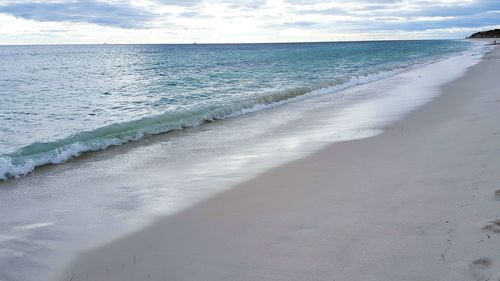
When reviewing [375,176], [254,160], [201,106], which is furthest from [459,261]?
[201,106]

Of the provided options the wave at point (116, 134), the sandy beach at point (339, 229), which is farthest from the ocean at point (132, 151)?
the sandy beach at point (339, 229)

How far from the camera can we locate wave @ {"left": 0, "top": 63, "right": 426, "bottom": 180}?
31.6 feet

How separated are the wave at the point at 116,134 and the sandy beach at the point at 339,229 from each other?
507 cm

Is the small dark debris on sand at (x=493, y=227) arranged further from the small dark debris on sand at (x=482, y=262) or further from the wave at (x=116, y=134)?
the wave at (x=116, y=134)

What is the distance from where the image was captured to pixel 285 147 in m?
10.2

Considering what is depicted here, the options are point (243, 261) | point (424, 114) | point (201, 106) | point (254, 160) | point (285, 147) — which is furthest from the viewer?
point (201, 106)

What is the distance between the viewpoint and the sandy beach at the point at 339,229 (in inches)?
167

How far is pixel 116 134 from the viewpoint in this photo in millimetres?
12445

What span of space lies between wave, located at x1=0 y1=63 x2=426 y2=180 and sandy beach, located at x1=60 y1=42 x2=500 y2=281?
5.07m

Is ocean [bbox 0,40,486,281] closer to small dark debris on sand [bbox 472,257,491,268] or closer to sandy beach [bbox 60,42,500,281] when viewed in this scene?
sandy beach [bbox 60,42,500,281]

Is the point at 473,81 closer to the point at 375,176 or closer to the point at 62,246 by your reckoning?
the point at 375,176

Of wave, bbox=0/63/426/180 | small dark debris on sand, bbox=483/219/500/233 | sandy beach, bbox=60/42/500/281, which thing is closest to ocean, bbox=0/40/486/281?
wave, bbox=0/63/426/180

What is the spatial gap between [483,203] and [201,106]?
13.8m

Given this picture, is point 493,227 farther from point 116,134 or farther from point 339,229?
point 116,134
